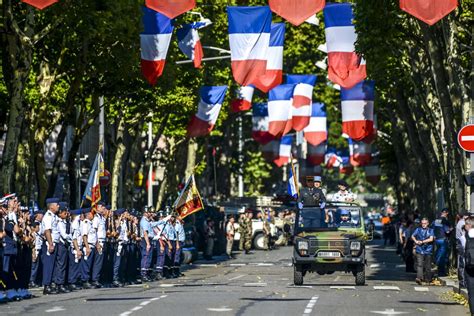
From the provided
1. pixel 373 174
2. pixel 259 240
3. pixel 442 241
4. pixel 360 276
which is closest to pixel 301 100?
pixel 259 240

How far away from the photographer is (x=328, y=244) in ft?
108

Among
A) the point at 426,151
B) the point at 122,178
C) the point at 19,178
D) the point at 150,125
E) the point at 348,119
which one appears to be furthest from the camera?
the point at 150,125

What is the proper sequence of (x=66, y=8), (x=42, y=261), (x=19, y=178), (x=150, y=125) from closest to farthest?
(x=42, y=261) → (x=66, y=8) → (x=19, y=178) → (x=150, y=125)

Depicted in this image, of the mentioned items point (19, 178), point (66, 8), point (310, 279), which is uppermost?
point (66, 8)

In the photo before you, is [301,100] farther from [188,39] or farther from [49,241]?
[49,241]

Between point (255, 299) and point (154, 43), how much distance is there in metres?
12.9

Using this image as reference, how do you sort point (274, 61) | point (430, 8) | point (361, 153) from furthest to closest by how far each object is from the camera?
point (361, 153) → point (274, 61) → point (430, 8)

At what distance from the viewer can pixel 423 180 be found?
55.8 m

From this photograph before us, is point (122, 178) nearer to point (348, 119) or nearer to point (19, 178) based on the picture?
point (348, 119)

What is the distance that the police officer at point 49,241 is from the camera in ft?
92.7

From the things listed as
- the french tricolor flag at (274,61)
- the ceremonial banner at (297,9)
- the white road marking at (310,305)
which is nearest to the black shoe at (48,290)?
the white road marking at (310,305)

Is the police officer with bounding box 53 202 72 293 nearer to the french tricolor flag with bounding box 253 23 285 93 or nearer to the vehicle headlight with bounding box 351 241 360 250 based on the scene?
the vehicle headlight with bounding box 351 241 360 250

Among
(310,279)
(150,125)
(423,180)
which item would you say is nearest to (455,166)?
(310,279)

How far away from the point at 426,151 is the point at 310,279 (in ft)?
42.1
